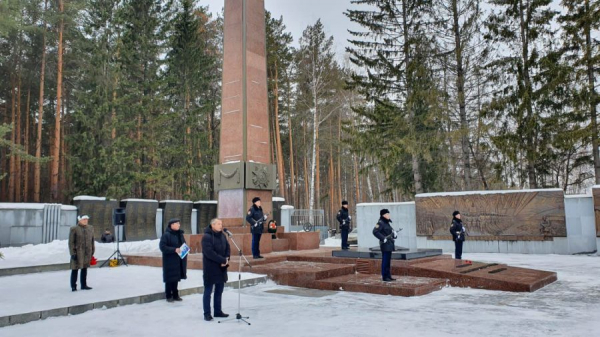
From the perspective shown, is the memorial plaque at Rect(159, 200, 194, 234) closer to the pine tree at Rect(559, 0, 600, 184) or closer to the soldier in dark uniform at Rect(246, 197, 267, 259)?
the soldier in dark uniform at Rect(246, 197, 267, 259)

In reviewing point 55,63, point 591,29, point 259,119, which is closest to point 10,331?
point 259,119

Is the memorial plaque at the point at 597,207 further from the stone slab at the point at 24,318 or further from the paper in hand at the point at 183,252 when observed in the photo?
the stone slab at the point at 24,318

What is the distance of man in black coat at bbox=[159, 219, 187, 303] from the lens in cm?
736

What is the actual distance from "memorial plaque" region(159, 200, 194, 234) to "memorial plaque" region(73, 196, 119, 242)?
2.59 m

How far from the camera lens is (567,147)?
17.9 meters

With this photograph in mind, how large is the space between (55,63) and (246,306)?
2784 cm

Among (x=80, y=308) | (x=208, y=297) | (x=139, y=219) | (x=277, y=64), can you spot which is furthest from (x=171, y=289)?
(x=277, y=64)

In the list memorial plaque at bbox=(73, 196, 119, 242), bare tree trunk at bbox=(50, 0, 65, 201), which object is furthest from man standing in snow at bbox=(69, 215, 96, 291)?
bare tree trunk at bbox=(50, 0, 65, 201)

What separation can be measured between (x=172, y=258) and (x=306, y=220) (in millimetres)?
18477

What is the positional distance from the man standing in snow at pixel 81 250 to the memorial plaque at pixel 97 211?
11.6 metres

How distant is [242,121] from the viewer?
13.9m

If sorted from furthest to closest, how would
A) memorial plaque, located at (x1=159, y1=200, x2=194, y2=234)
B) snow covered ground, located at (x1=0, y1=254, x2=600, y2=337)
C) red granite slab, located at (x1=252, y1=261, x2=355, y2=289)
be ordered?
memorial plaque, located at (x1=159, y1=200, x2=194, y2=234), red granite slab, located at (x1=252, y1=261, x2=355, y2=289), snow covered ground, located at (x1=0, y1=254, x2=600, y2=337)

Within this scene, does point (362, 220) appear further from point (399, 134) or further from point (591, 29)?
point (591, 29)

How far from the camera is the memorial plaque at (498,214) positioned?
15.7 meters
